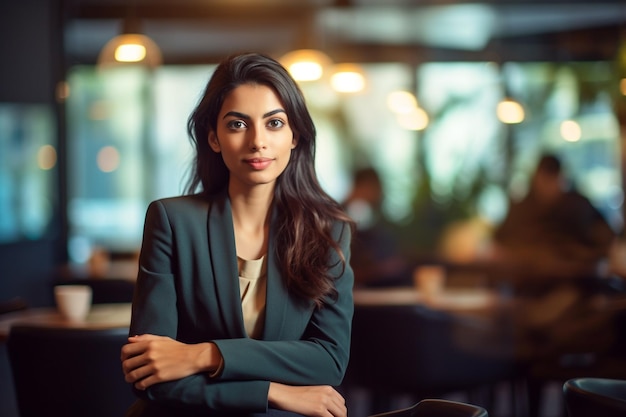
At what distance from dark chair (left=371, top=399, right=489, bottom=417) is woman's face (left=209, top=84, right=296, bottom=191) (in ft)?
2.11

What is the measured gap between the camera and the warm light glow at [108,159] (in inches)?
378

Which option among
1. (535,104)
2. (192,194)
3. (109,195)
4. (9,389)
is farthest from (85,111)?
(192,194)

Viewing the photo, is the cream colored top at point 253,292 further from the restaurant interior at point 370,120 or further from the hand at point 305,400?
the restaurant interior at point 370,120

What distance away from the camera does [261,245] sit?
222cm

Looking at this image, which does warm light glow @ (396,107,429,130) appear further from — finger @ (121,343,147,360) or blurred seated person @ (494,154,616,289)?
finger @ (121,343,147,360)

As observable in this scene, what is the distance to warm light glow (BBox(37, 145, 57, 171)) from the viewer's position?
8.11 m

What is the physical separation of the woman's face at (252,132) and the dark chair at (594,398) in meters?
0.89

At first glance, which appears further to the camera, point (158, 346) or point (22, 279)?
point (22, 279)

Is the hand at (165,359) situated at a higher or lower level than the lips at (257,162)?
lower

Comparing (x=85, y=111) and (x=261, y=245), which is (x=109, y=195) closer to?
(x=85, y=111)

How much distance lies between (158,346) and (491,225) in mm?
7270

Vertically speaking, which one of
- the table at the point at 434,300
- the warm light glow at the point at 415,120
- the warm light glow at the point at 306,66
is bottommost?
the table at the point at 434,300

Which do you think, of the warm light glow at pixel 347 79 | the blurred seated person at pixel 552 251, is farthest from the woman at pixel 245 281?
the warm light glow at pixel 347 79

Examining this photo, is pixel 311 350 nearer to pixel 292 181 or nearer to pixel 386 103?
pixel 292 181
